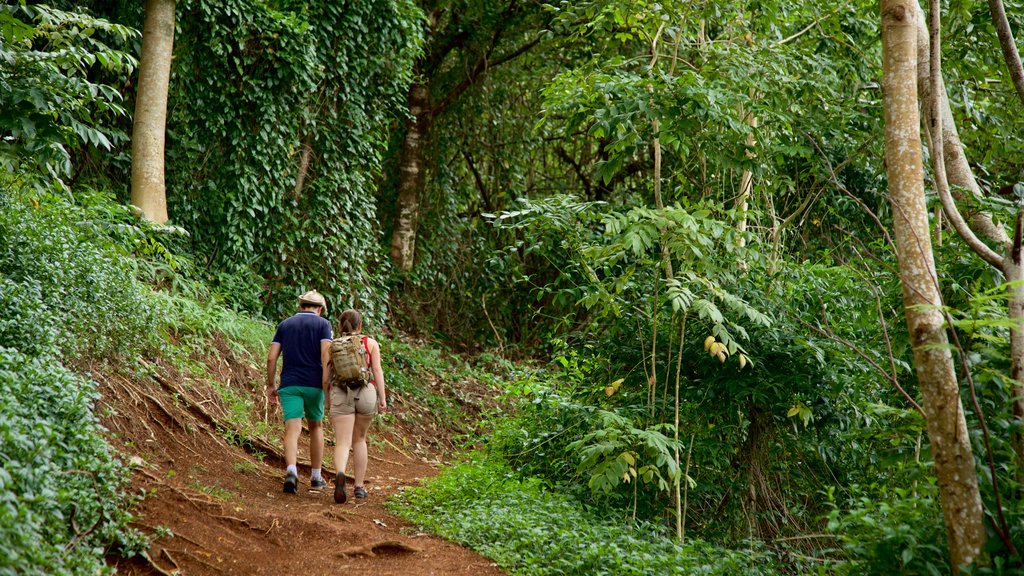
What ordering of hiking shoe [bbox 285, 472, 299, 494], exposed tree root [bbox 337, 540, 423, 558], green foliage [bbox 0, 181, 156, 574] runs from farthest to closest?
hiking shoe [bbox 285, 472, 299, 494] < exposed tree root [bbox 337, 540, 423, 558] < green foliage [bbox 0, 181, 156, 574]

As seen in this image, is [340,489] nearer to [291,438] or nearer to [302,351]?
[291,438]

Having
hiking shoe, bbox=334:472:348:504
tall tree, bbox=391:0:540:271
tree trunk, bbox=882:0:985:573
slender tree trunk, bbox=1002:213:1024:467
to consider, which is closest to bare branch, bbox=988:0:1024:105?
tree trunk, bbox=882:0:985:573

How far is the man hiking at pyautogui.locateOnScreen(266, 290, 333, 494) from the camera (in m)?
7.47

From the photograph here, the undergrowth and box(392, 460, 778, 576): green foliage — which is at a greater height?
the undergrowth

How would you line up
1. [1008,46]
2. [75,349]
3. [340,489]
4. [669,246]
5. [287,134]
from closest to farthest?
1. [1008,46]
2. [75,349]
3. [669,246]
4. [340,489]
5. [287,134]

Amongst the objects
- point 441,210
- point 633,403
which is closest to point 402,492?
point 633,403

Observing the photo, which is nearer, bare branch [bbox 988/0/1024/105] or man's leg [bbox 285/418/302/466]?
bare branch [bbox 988/0/1024/105]

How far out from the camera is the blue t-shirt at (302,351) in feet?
24.6

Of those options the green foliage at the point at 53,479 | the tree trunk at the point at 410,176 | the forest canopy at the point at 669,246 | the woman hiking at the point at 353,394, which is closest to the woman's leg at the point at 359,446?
the woman hiking at the point at 353,394

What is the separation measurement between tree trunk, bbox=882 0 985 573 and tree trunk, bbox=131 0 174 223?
847 cm

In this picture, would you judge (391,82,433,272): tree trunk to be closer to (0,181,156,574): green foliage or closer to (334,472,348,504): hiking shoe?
(0,181,156,574): green foliage

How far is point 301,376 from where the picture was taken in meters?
7.50

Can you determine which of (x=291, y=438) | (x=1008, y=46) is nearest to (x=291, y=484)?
(x=291, y=438)

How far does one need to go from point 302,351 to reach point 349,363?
0.53 meters
